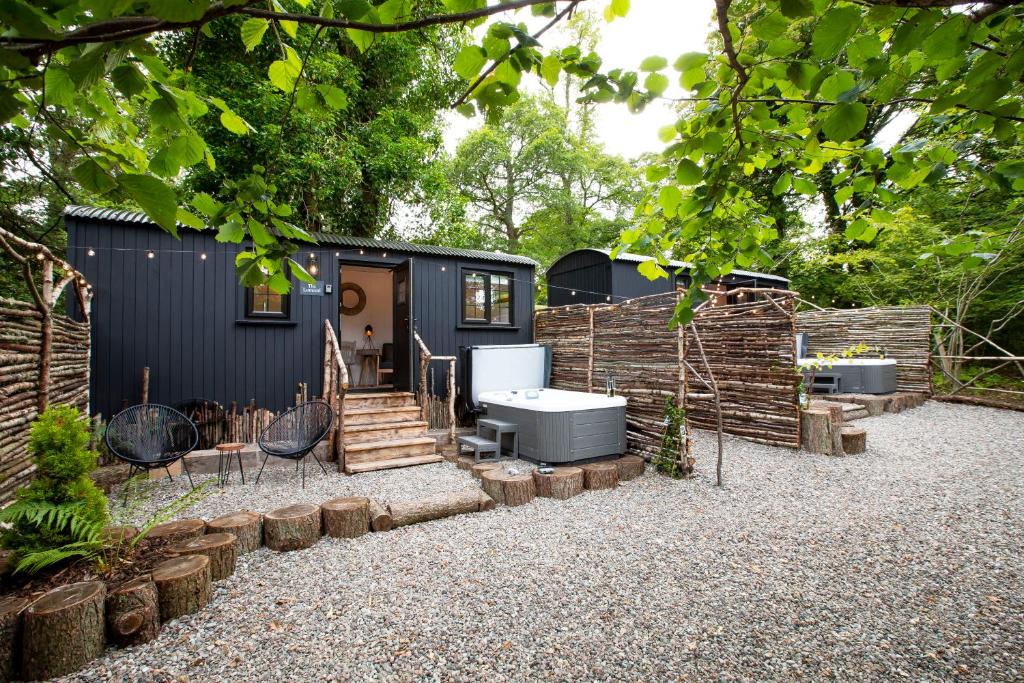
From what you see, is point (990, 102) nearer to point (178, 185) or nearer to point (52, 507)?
point (52, 507)

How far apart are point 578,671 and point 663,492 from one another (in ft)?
8.16

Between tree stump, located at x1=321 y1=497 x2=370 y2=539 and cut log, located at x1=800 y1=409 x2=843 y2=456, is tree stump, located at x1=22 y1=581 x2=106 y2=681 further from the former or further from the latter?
cut log, located at x1=800 y1=409 x2=843 y2=456

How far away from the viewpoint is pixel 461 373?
7.43 meters

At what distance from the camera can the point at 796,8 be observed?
972 mm

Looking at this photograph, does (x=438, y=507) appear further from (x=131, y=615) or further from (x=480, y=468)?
(x=131, y=615)

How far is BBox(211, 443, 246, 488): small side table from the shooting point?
4.62 metres

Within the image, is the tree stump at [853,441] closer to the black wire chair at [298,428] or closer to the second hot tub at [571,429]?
the second hot tub at [571,429]

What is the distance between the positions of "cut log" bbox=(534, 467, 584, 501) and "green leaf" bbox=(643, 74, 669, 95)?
331 cm

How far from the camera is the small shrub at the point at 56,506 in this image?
2275 millimetres

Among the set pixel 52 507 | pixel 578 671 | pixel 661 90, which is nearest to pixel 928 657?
pixel 578 671

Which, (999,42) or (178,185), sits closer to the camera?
(999,42)

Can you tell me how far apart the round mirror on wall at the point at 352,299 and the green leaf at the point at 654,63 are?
9234mm

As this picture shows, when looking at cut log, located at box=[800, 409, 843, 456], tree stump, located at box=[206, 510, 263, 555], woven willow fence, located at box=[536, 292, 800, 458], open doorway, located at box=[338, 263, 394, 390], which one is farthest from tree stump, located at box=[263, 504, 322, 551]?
open doorway, located at box=[338, 263, 394, 390]

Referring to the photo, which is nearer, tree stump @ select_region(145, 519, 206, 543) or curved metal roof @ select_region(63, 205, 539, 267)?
tree stump @ select_region(145, 519, 206, 543)
